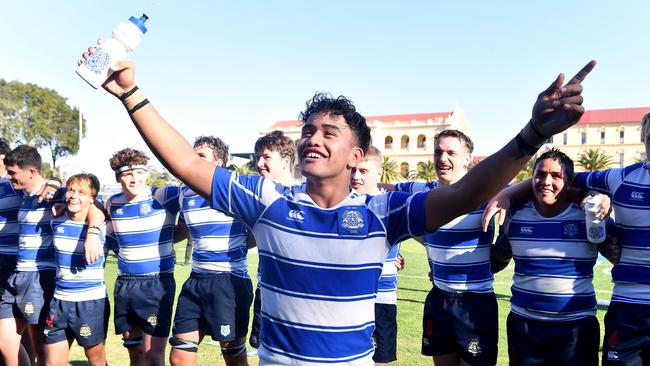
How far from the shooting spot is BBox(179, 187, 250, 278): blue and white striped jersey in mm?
4473

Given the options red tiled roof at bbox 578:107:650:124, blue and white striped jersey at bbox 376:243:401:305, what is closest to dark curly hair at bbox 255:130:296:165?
blue and white striped jersey at bbox 376:243:401:305

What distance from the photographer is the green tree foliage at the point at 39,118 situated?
47.4 metres

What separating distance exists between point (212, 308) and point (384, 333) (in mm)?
1626

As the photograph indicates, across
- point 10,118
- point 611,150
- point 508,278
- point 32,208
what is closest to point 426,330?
point 32,208

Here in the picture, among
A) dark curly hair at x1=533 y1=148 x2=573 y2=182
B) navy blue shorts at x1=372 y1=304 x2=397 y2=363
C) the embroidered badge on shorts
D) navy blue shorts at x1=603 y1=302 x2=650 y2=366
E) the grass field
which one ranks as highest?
dark curly hair at x1=533 y1=148 x2=573 y2=182

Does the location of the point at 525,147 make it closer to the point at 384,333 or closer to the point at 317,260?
the point at 317,260

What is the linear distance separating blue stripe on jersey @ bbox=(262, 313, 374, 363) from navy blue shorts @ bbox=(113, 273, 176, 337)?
266 cm

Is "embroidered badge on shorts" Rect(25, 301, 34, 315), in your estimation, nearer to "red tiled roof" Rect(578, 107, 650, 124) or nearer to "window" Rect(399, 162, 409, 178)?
"window" Rect(399, 162, 409, 178)

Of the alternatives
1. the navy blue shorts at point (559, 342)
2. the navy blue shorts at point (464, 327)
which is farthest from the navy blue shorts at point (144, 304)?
the navy blue shorts at point (559, 342)

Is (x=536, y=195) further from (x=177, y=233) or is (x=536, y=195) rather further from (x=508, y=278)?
(x=508, y=278)

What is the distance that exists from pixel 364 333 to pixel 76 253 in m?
3.29

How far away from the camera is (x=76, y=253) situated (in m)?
4.47

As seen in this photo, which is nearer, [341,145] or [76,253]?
[341,145]

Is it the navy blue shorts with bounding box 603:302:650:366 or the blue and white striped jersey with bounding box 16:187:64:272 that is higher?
the blue and white striped jersey with bounding box 16:187:64:272
